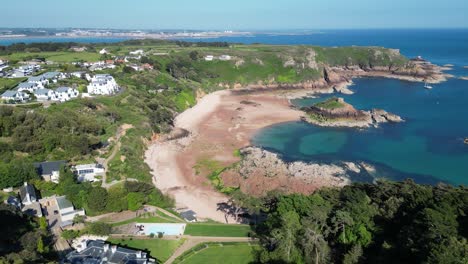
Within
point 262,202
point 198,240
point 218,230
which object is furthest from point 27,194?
point 262,202

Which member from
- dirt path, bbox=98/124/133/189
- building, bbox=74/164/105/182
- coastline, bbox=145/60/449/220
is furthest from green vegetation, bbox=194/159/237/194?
building, bbox=74/164/105/182

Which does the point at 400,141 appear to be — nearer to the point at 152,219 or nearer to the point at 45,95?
the point at 152,219

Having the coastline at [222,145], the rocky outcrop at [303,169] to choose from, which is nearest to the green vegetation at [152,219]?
the coastline at [222,145]

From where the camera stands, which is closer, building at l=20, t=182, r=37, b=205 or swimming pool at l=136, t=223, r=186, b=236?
swimming pool at l=136, t=223, r=186, b=236

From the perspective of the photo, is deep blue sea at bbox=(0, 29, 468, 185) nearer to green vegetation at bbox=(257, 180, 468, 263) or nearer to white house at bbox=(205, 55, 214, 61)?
green vegetation at bbox=(257, 180, 468, 263)

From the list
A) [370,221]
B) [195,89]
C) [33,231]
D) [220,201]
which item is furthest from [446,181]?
[195,89]

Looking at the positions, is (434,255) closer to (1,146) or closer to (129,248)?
(129,248)
